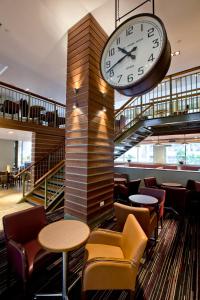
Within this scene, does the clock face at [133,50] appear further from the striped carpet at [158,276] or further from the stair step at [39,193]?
the stair step at [39,193]

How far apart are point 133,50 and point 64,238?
241 centimetres

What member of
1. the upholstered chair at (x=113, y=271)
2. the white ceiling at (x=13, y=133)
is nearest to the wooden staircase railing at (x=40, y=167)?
the white ceiling at (x=13, y=133)

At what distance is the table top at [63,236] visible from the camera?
5.14 ft

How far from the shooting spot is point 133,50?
→ 2023 millimetres

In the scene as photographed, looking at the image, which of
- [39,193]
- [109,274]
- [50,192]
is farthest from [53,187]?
[109,274]

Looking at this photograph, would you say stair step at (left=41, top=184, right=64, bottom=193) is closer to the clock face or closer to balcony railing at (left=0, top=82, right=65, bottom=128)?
balcony railing at (left=0, top=82, right=65, bottom=128)

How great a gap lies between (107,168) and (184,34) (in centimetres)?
418

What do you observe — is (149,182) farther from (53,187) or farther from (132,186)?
(53,187)

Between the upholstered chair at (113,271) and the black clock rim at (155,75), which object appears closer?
the upholstered chair at (113,271)

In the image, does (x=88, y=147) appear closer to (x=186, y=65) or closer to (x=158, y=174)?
(x=158, y=174)

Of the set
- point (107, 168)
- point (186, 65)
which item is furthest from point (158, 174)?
point (186, 65)

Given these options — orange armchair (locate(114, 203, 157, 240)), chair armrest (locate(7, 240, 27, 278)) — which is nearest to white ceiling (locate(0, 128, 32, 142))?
chair armrest (locate(7, 240, 27, 278))

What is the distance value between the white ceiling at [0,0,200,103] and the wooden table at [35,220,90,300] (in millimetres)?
4254

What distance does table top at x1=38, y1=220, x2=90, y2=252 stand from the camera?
1566mm
